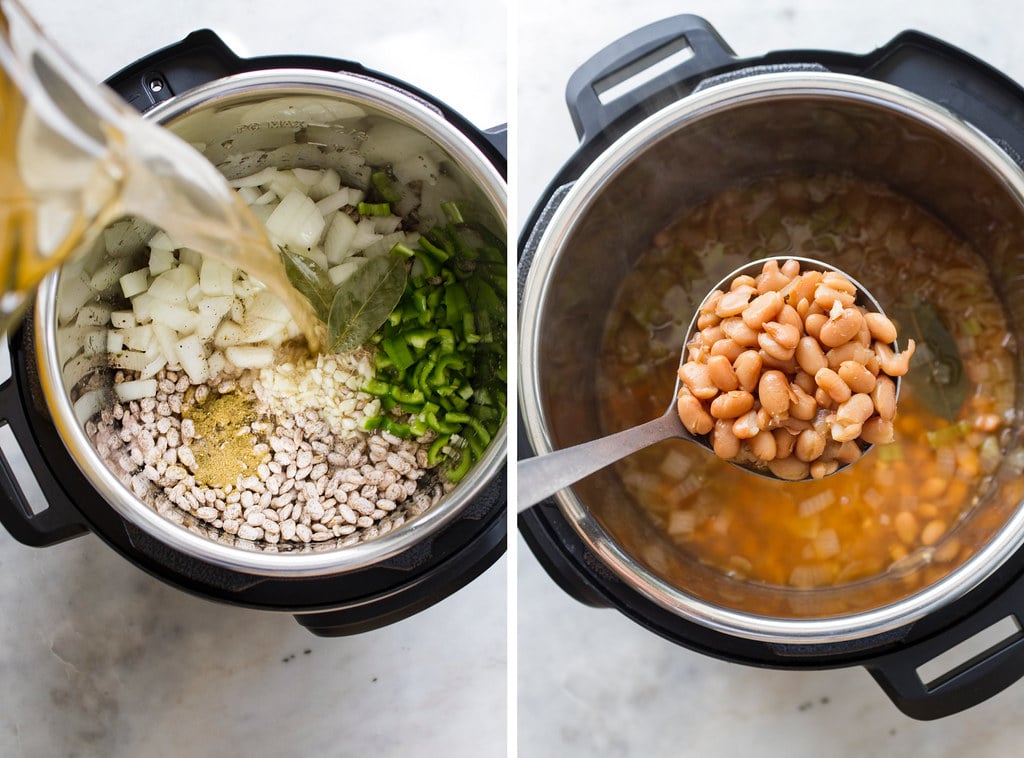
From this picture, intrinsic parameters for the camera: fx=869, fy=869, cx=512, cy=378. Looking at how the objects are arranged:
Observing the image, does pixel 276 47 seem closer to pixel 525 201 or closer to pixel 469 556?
pixel 525 201

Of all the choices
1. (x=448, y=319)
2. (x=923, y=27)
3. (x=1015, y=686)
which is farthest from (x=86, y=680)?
(x=923, y=27)

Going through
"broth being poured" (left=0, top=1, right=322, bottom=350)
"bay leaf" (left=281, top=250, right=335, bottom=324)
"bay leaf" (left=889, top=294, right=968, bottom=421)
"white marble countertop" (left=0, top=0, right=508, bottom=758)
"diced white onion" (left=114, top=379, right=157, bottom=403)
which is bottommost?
"white marble countertop" (left=0, top=0, right=508, bottom=758)

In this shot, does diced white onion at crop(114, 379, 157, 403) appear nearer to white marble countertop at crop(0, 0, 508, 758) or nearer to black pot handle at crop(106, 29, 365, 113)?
white marble countertop at crop(0, 0, 508, 758)

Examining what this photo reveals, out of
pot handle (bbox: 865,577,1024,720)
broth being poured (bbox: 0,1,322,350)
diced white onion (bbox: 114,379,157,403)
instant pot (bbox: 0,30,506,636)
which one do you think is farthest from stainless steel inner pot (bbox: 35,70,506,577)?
pot handle (bbox: 865,577,1024,720)

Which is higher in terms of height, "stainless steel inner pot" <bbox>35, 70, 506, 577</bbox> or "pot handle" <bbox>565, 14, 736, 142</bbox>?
"pot handle" <bbox>565, 14, 736, 142</bbox>

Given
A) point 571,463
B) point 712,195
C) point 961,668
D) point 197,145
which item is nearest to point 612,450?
point 571,463

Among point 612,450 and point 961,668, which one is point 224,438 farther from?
point 961,668
